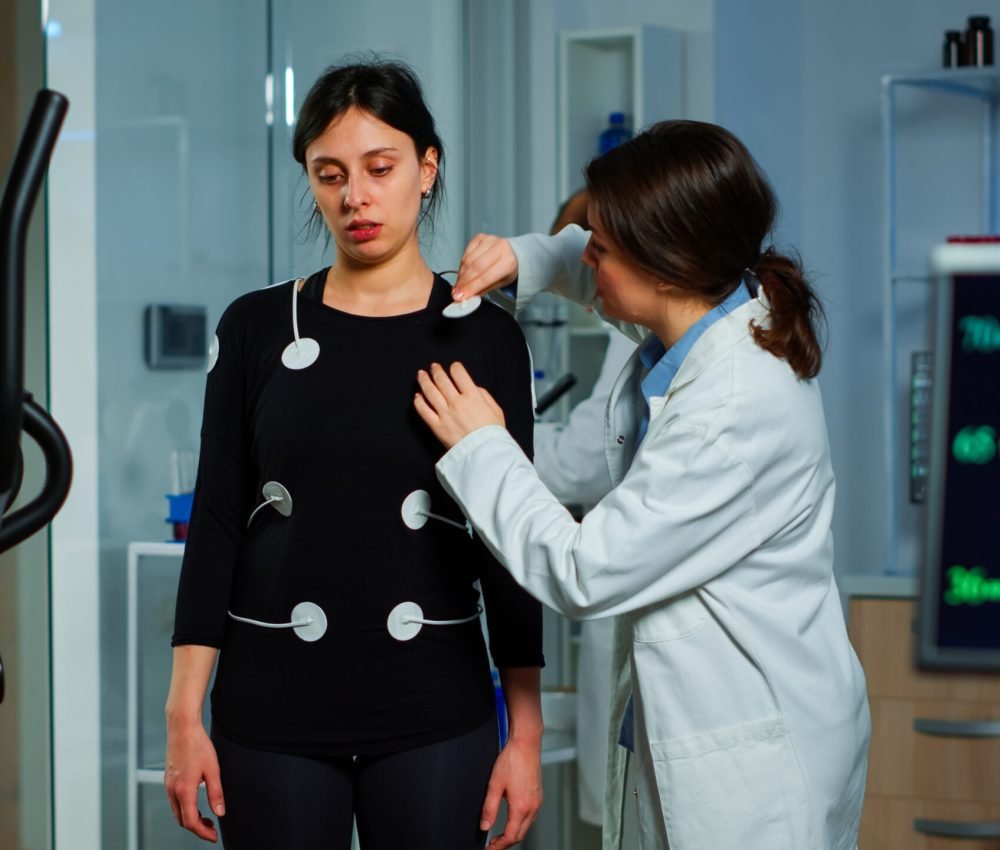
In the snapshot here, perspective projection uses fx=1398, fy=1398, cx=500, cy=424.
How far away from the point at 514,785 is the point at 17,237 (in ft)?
2.39

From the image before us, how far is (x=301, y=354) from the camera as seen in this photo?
1327 millimetres

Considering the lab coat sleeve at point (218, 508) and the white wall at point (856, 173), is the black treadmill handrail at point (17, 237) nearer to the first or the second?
the lab coat sleeve at point (218, 508)

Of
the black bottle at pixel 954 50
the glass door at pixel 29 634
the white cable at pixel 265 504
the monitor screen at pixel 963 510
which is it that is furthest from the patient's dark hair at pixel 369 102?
the black bottle at pixel 954 50

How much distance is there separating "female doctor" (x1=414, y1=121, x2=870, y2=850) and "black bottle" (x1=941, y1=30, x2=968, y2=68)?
2.42m

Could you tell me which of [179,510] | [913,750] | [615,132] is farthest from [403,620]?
[615,132]

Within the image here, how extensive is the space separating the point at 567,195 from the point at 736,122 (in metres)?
0.47

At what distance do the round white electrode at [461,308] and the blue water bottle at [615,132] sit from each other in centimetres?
223

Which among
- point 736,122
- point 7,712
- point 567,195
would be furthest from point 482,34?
point 7,712

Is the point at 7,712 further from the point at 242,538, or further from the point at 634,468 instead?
the point at 634,468

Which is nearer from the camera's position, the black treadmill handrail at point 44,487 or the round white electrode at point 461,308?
the black treadmill handrail at point 44,487

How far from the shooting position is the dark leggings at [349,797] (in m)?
1.29

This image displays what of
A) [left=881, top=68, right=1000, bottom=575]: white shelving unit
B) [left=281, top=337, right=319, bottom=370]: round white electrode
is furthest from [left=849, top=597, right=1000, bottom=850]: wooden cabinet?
[left=281, top=337, right=319, bottom=370]: round white electrode

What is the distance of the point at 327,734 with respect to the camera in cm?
129

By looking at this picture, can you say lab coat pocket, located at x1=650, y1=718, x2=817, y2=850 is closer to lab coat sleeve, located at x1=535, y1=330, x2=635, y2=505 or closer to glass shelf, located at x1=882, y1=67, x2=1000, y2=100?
lab coat sleeve, located at x1=535, y1=330, x2=635, y2=505
